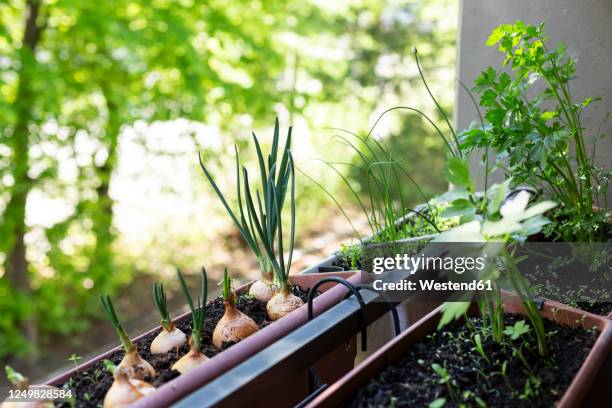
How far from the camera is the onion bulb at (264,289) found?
3.29 feet

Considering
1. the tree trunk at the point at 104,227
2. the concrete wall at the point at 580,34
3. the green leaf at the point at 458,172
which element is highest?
the concrete wall at the point at 580,34

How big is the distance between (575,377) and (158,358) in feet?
2.00

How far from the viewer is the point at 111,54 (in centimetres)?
286

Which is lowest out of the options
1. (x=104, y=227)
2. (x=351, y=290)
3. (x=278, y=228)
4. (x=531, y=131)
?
(x=104, y=227)

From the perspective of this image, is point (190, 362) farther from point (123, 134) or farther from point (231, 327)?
point (123, 134)

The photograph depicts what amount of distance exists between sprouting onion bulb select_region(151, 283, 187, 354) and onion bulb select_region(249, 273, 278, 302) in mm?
196

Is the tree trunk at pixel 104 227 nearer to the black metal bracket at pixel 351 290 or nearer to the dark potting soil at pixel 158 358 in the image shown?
the dark potting soil at pixel 158 358

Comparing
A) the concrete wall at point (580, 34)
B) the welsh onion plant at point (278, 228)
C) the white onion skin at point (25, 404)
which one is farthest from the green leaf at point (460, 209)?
the concrete wall at point (580, 34)

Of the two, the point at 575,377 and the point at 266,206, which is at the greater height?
the point at 266,206

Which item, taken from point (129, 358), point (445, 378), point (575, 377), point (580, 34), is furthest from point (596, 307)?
point (129, 358)

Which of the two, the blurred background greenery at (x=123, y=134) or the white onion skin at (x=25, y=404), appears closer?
the white onion skin at (x=25, y=404)

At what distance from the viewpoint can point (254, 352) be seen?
30.4 inches

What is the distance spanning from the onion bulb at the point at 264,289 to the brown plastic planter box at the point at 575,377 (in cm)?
28

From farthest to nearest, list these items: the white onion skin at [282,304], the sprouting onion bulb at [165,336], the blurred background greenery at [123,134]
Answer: the blurred background greenery at [123,134], the white onion skin at [282,304], the sprouting onion bulb at [165,336]
